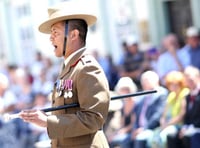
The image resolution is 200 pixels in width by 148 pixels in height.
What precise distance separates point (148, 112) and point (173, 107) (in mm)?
313

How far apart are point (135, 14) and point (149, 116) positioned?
5749 mm

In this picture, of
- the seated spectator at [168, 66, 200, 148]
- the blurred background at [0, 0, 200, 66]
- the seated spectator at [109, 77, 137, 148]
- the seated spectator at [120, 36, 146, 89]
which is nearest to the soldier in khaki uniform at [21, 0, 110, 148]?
the seated spectator at [168, 66, 200, 148]

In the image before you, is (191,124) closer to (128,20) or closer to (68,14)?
(68,14)

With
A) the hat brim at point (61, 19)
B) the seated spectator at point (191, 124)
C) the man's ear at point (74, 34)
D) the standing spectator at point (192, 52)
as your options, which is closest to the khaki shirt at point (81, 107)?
the man's ear at point (74, 34)

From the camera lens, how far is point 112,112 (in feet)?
26.8

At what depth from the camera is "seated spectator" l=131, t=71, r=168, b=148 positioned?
7086mm

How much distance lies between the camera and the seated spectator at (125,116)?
7.53m

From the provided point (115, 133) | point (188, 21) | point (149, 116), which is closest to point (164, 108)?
point (149, 116)

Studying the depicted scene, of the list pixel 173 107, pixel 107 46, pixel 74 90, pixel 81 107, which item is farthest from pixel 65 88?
pixel 107 46

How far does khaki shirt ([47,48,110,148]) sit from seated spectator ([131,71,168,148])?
3180 mm

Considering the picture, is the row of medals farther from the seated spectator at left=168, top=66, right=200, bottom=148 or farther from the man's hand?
the seated spectator at left=168, top=66, right=200, bottom=148

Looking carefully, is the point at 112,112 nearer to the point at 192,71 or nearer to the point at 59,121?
the point at 192,71

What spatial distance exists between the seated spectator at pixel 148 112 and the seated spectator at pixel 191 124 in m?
0.30

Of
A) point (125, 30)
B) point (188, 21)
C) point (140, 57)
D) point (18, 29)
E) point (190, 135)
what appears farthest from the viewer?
point (18, 29)
